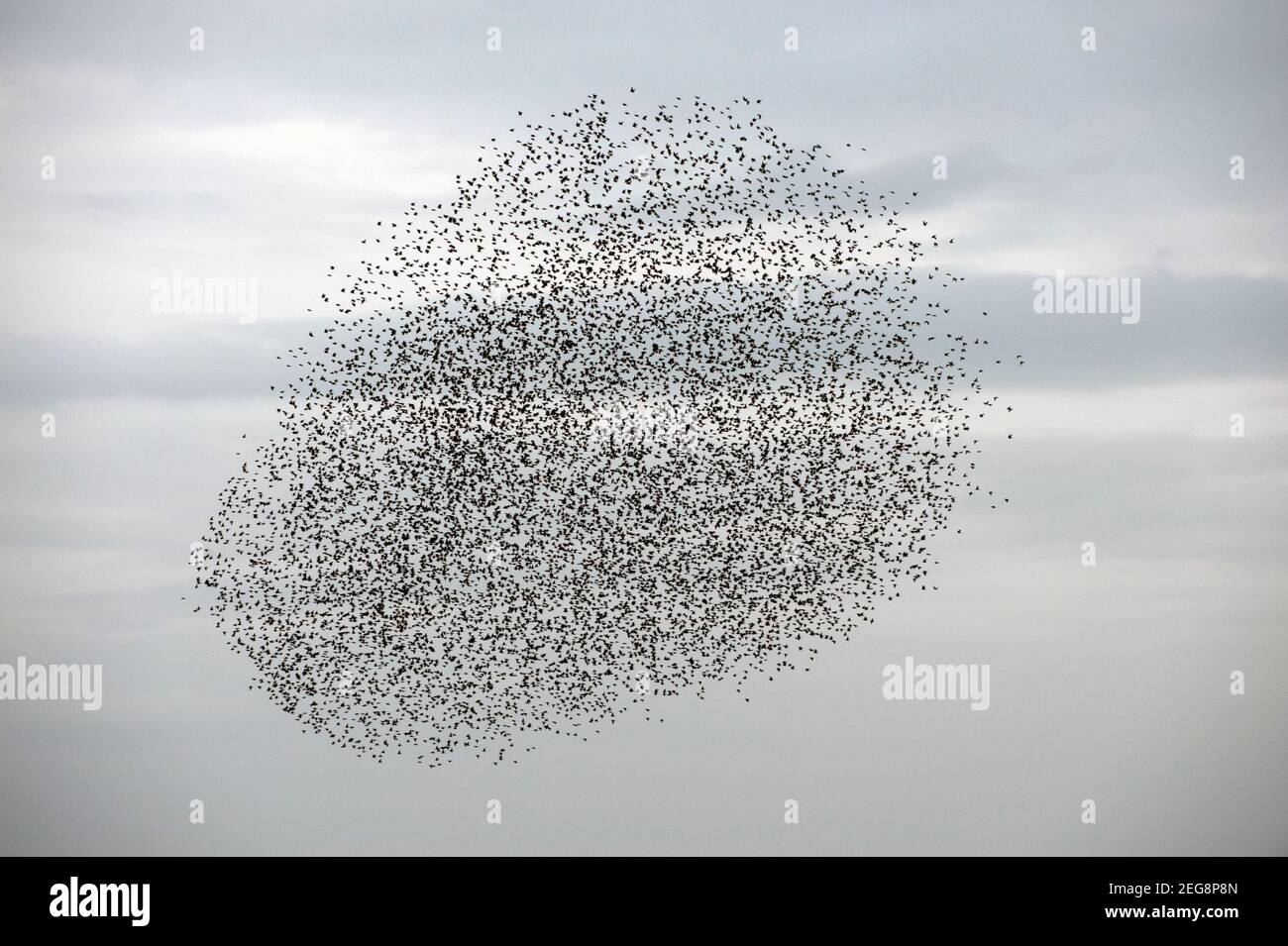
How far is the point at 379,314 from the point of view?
20.6 m

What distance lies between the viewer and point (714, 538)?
20.6 m

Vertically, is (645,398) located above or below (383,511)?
above

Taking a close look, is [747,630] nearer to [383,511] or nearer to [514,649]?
[514,649]

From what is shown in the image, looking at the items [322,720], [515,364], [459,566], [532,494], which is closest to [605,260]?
[515,364]

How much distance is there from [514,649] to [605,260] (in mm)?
5386
